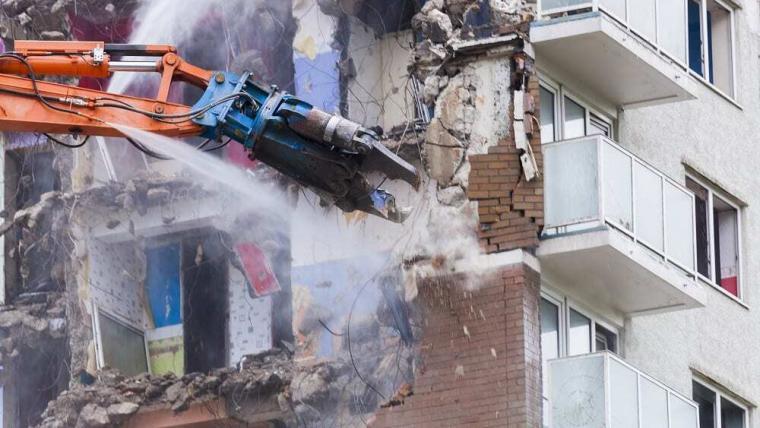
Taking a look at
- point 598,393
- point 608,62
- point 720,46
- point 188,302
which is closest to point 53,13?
point 188,302

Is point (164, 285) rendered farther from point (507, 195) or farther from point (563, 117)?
point (563, 117)

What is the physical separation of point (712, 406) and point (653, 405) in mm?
3550

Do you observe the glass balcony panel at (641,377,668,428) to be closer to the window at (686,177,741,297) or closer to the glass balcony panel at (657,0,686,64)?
the window at (686,177,741,297)

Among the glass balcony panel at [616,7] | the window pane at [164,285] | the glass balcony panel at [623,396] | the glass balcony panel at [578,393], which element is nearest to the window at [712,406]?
the glass balcony panel at [623,396]

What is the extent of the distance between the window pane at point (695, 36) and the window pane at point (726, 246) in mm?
1883

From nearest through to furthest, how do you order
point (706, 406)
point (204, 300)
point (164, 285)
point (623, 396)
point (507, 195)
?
point (623, 396)
point (507, 195)
point (706, 406)
point (204, 300)
point (164, 285)

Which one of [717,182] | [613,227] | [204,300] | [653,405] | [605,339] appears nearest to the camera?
[653,405]

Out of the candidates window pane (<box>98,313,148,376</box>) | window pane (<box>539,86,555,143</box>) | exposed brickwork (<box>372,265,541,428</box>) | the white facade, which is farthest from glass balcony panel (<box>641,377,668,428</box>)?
window pane (<box>98,313,148,376</box>)

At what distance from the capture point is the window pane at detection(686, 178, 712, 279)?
39938 millimetres

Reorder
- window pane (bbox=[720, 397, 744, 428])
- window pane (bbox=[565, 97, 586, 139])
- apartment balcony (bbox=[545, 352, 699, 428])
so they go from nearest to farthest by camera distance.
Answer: apartment balcony (bbox=[545, 352, 699, 428])
window pane (bbox=[565, 97, 586, 139])
window pane (bbox=[720, 397, 744, 428])

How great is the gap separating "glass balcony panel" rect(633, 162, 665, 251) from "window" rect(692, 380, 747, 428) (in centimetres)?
305

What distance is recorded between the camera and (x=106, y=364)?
129 ft

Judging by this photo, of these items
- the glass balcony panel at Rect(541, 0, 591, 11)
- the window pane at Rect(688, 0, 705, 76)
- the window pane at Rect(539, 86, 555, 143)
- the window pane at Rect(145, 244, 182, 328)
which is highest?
the window pane at Rect(688, 0, 705, 76)

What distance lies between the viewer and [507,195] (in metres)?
36.2
